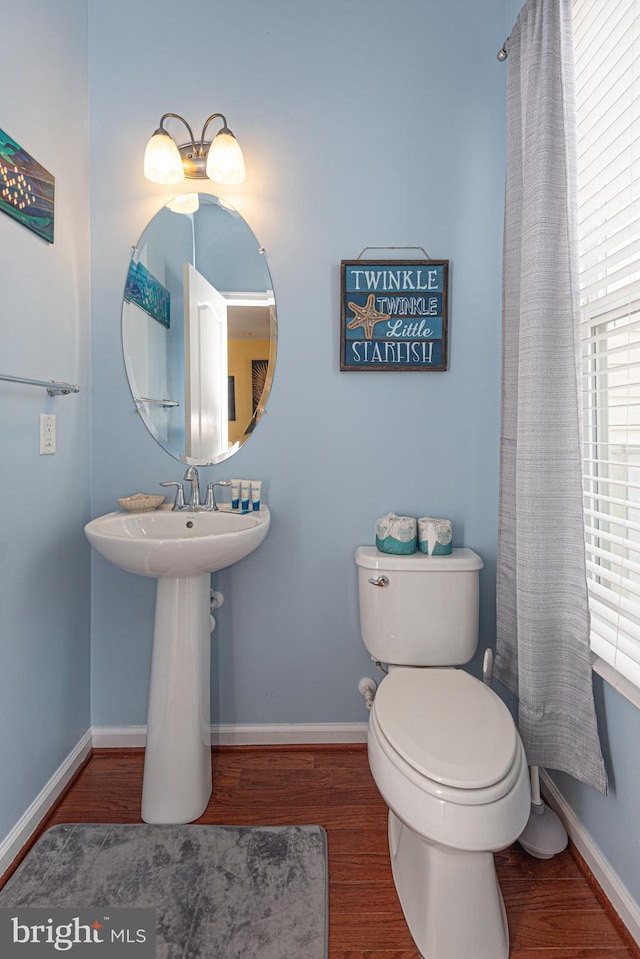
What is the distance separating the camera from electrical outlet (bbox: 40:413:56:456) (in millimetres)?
1544

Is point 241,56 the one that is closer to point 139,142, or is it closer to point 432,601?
point 139,142

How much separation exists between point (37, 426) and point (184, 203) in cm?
90

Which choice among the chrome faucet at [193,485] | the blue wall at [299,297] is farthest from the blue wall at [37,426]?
the chrome faucet at [193,485]

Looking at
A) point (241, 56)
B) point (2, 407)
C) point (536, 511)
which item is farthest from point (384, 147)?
point (2, 407)

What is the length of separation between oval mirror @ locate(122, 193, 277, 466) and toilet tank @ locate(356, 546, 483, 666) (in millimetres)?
695

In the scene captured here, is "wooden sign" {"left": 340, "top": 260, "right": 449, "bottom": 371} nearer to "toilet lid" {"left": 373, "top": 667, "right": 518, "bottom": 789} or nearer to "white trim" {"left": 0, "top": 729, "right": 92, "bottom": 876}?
"toilet lid" {"left": 373, "top": 667, "right": 518, "bottom": 789}

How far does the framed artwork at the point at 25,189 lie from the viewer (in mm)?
1323

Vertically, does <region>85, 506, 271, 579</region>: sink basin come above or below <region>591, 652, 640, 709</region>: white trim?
above

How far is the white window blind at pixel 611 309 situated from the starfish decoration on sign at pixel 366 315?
2.07ft

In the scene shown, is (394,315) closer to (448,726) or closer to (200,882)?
(448,726)

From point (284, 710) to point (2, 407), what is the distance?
1335mm

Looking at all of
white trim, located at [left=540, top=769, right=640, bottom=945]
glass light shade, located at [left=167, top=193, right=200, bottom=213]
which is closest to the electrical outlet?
glass light shade, located at [left=167, top=193, right=200, bottom=213]

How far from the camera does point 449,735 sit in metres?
1.19

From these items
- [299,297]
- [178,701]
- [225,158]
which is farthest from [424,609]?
[225,158]
